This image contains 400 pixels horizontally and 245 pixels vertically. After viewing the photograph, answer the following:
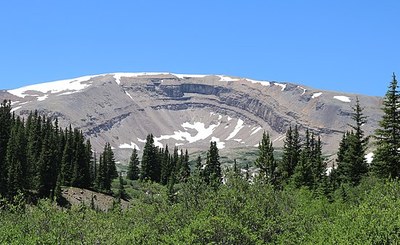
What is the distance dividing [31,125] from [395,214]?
11713 cm

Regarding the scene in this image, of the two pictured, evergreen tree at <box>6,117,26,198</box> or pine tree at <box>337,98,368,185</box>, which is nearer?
pine tree at <box>337,98,368,185</box>

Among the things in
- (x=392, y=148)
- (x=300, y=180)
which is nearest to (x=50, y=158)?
(x=300, y=180)

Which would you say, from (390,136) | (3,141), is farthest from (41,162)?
(390,136)

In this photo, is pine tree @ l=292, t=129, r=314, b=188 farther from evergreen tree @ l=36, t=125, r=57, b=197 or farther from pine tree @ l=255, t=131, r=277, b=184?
evergreen tree @ l=36, t=125, r=57, b=197

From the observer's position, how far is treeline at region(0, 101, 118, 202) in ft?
Answer: 346

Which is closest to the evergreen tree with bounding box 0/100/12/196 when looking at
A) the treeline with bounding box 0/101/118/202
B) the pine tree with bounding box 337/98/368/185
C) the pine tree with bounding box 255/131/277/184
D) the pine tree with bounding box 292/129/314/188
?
the treeline with bounding box 0/101/118/202

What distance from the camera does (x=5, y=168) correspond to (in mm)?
106750

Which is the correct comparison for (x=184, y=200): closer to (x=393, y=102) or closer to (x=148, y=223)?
(x=148, y=223)

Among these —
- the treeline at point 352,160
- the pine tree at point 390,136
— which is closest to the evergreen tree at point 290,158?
the treeline at point 352,160

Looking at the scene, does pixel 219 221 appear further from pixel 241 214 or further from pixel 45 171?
pixel 45 171

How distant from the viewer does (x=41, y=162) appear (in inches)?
4628

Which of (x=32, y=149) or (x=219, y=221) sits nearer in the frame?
(x=219, y=221)

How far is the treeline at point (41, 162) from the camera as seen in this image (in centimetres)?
10544

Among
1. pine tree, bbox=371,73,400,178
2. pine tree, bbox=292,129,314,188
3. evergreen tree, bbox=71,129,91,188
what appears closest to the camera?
pine tree, bbox=371,73,400,178
